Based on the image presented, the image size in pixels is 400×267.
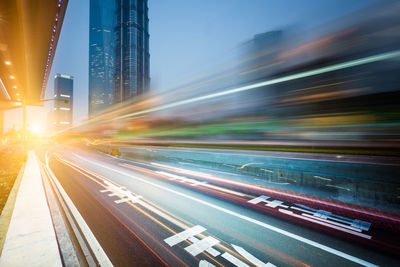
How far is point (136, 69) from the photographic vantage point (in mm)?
112938

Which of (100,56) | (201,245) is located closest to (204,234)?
(201,245)

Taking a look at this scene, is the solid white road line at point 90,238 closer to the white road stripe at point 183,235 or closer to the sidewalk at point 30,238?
the sidewalk at point 30,238

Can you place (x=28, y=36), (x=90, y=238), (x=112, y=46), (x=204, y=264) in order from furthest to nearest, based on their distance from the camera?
(x=112, y=46)
(x=28, y=36)
(x=90, y=238)
(x=204, y=264)

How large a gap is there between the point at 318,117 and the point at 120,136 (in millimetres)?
21084

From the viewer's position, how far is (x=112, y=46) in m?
124

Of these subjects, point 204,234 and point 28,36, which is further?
point 28,36

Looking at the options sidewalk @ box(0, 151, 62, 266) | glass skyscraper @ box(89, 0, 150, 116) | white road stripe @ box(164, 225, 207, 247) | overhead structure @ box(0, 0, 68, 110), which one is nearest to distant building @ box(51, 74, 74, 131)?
glass skyscraper @ box(89, 0, 150, 116)

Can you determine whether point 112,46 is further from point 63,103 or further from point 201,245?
point 201,245

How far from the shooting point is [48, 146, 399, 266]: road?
9.83ft

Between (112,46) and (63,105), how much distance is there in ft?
170

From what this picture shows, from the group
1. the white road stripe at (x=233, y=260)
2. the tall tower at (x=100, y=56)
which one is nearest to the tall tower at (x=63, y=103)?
the tall tower at (x=100, y=56)

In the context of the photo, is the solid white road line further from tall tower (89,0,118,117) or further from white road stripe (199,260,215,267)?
tall tower (89,0,118,117)

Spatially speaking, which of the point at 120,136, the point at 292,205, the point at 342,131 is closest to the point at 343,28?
the point at 342,131

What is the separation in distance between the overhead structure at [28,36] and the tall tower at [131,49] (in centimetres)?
9052
